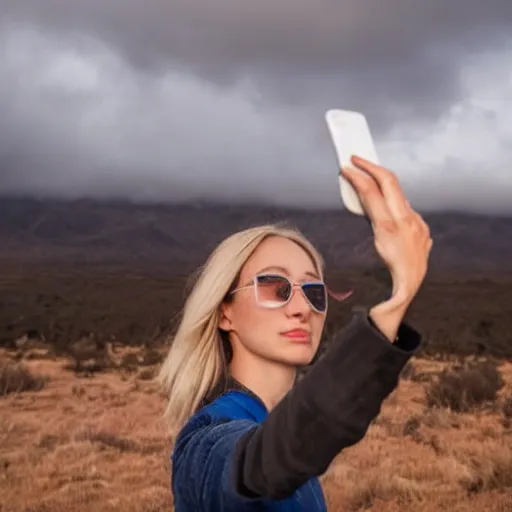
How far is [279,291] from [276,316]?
6cm

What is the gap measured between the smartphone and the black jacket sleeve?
19 cm

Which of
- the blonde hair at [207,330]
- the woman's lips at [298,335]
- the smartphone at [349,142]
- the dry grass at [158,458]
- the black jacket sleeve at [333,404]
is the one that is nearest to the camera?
the black jacket sleeve at [333,404]

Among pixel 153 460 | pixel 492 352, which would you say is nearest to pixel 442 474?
pixel 153 460

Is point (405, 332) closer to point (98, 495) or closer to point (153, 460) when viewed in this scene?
point (98, 495)

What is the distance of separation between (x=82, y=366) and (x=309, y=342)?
51.5ft

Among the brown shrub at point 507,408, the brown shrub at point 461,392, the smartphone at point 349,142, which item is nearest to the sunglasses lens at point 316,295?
the smartphone at point 349,142

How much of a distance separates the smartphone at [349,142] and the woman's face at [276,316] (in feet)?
2.00

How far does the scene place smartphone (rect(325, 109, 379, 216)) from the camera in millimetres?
1241

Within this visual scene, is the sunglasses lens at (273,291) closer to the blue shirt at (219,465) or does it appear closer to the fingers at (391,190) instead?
the blue shirt at (219,465)

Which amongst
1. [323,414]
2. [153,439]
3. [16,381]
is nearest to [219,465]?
[323,414]

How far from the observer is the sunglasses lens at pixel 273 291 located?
182 cm

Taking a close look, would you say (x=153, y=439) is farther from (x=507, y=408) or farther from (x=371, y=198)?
(x=371, y=198)

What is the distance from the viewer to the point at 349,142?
49.8 inches

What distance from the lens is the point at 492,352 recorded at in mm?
21266
